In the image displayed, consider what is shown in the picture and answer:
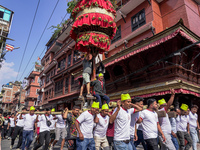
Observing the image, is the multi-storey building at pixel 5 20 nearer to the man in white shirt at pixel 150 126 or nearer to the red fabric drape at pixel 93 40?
the red fabric drape at pixel 93 40

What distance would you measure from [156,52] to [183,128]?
222 inches

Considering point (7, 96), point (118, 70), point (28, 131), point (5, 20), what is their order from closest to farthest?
point (28, 131) < point (118, 70) < point (5, 20) < point (7, 96)

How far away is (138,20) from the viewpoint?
40.9 feet

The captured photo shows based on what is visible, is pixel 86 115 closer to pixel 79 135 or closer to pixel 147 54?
pixel 79 135

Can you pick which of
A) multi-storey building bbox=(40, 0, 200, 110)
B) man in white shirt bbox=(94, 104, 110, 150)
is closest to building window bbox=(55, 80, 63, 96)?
multi-storey building bbox=(40, 0, 200, 110)

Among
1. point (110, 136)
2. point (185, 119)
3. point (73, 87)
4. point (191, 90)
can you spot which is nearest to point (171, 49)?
point (191, 90)

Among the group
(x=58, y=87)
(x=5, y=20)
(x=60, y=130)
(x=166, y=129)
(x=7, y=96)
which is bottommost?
(x=60, y=130)

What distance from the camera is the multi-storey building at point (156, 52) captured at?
27.3 ft

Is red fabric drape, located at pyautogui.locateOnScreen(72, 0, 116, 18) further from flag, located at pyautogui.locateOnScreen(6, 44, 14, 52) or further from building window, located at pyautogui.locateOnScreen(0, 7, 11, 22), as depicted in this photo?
building window, located at pyautogui.locateOnScreen(0, 7, 11, 22)

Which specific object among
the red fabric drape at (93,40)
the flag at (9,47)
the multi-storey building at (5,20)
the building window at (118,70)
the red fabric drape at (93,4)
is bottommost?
the red fabric drape at (93,40)

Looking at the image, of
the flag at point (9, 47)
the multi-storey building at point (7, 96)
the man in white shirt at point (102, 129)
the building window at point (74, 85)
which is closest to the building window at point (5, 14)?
the flag at point (9, 47)

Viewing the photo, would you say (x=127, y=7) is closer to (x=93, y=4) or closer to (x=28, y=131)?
(x=93, y=4)

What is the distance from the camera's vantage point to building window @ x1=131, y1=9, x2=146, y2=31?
474 inches

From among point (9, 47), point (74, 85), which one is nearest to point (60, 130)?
point (74, 85)
